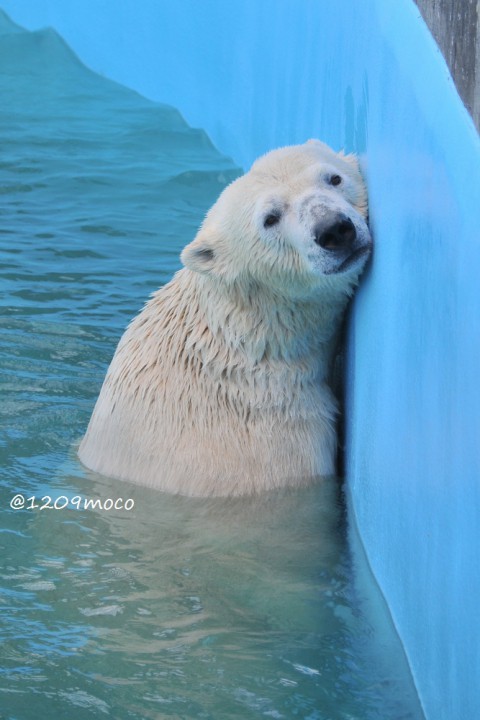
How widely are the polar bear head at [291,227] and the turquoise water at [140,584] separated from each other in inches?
28.6

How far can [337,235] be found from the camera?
328 cm

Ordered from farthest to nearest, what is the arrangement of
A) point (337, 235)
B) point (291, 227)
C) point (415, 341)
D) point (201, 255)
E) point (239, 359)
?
point (239, 359) → point (201, 255) → point (291, 227) → point (337, 235) → point (415, 341)

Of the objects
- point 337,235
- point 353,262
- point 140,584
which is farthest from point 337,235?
point 140,584

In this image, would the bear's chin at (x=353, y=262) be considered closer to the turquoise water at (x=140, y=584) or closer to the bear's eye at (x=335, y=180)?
the bear's eye at (x=335, y=180)

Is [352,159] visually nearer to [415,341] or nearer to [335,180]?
[335,180]

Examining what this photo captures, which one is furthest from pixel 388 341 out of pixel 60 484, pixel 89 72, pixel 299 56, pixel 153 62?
pixel 89 72

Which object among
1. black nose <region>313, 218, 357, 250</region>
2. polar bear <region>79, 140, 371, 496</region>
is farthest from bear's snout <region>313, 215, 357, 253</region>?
polar bear <region>79, 140, 371, 496</region>

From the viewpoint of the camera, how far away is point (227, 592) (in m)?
3.45

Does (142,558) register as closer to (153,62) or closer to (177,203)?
(177,203)

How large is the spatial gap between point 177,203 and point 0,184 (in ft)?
3.51

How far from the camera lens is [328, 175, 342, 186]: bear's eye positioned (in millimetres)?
3496

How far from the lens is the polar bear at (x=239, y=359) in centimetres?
356

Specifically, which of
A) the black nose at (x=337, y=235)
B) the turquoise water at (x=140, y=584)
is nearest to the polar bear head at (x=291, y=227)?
the black nose at (x=337, y=235)

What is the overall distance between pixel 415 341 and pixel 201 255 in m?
1.08
